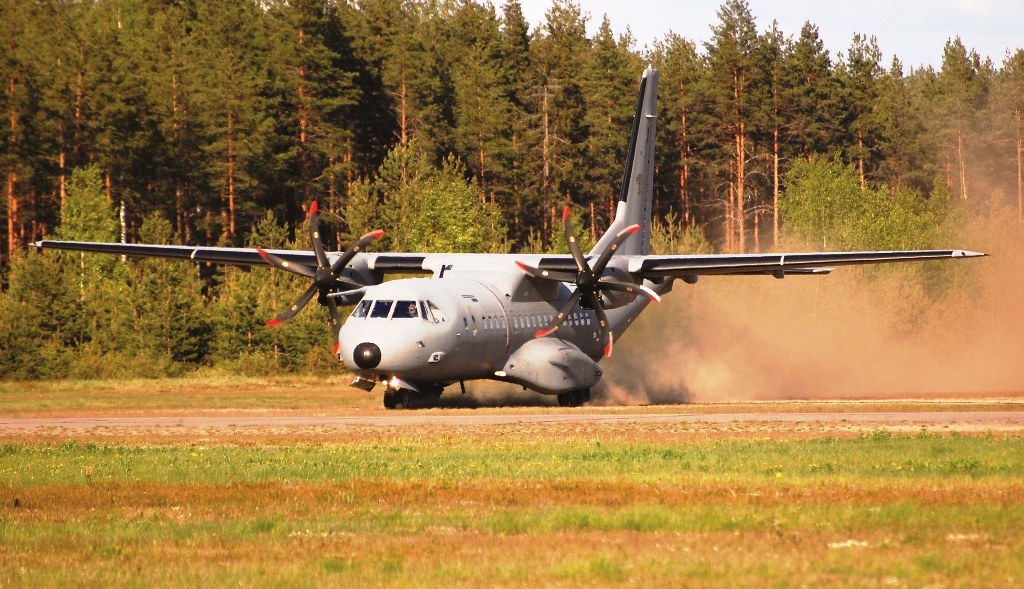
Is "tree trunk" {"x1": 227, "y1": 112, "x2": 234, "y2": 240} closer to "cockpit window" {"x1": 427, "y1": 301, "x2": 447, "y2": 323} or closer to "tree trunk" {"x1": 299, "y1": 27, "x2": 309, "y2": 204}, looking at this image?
"tree trunk" {"x1": 299, "y1": 27, "x2": 309, "y2": 204}

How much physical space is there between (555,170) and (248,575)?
6898cm

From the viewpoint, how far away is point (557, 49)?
85812 millimetres

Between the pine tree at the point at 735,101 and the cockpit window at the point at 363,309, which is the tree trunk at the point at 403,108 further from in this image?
the cockpit window at the point at 363,309

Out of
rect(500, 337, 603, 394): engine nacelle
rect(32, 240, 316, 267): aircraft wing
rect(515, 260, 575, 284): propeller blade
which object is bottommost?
rect(500, 337, 603, 394): engine nacelle

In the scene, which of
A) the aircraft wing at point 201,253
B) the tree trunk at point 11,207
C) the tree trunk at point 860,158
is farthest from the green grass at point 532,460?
the tree trunk at point 860,158

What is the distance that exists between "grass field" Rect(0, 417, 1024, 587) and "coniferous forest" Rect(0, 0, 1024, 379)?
2711cm

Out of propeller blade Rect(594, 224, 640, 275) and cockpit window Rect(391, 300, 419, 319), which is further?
propeller blade Rect(594, 224, 640, 275)

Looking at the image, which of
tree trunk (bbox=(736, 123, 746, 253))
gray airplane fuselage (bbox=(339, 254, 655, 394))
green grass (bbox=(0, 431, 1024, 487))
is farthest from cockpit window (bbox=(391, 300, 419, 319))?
tree trunk (bbox=(736, 123, 746, 253))

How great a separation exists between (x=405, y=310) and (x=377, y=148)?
168ft

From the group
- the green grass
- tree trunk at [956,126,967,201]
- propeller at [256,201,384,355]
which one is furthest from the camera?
tree trunk at [956,126,967,201]

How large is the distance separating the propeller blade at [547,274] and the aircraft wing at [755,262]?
158 cm

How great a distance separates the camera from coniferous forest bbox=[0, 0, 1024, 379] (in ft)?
150

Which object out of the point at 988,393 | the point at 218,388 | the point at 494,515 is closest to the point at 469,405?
the point at 218,388

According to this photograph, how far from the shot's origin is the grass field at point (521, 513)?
9.37 metres
